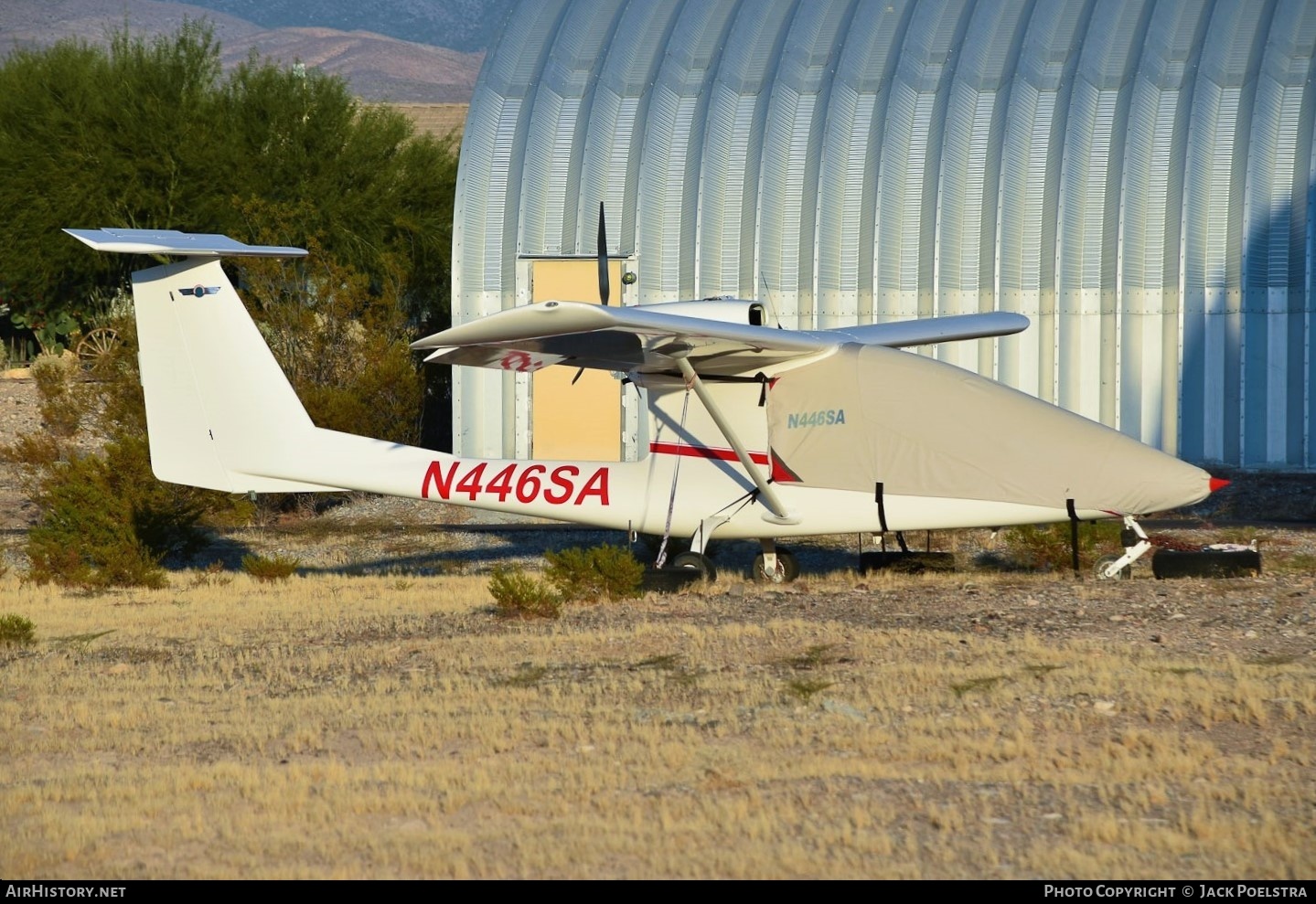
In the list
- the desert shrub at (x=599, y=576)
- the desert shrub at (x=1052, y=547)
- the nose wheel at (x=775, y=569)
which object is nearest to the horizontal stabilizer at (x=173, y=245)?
the desert shrub at (x=599, y=576)

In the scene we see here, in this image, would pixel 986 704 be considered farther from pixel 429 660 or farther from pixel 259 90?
pixel 259 90

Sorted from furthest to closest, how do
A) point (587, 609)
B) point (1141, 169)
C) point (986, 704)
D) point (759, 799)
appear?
1. point (1141, 169)
2. point (587, 609)
3. point (986, 704)
4. point (759, 799)

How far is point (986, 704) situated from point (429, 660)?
4.75 m

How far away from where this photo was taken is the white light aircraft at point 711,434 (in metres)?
15.4

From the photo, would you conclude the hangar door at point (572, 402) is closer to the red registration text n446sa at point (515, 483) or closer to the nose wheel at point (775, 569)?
the red registration text n446sa at point (515, 483)

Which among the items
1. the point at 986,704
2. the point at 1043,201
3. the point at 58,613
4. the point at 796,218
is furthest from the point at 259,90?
the point at 986,704

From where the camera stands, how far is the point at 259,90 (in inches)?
1421

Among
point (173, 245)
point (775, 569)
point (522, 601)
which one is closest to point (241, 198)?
point (173, 245)

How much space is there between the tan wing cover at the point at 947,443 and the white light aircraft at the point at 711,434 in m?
0.02

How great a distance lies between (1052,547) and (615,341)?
6.19m

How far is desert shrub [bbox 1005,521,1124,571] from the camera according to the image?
18.6 meters

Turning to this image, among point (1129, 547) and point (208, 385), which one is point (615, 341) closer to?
point (208, 385)

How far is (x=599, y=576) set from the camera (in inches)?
655
